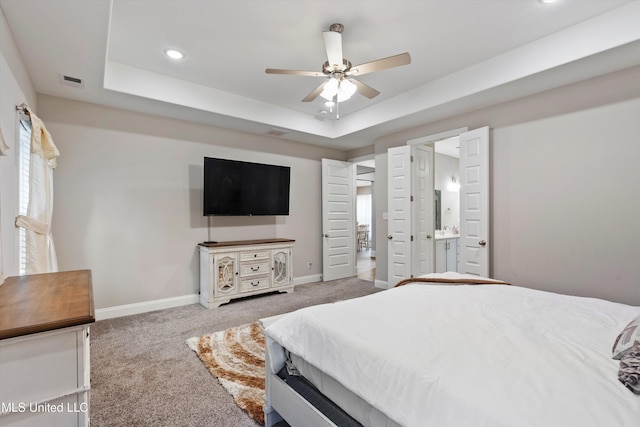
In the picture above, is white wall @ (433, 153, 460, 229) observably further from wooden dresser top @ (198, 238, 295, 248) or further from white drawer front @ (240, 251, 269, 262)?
white drawer front @ (240, 251, 269, 262)

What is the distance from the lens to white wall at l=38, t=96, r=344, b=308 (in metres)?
3.31

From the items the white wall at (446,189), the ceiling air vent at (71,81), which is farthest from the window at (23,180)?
the white wall at (446,189)

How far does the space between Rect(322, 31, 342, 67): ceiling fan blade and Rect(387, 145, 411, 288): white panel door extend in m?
2.24

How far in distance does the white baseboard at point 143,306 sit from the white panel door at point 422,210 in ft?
10.2

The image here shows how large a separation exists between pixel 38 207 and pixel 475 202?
4.25 meters

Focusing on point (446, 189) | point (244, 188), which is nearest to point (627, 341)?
point (244, 188)

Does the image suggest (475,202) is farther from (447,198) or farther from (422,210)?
(447,198)

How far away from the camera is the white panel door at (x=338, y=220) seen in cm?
536

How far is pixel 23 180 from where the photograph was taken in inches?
94.2

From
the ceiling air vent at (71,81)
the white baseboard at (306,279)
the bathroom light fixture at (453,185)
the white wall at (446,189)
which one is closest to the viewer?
the ceiling air vent at (71,81)

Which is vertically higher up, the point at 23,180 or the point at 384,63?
the point at 384,63

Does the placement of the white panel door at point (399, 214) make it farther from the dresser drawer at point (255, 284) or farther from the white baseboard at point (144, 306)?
the white baseboard at point (144, 306)

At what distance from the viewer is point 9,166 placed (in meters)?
2.03

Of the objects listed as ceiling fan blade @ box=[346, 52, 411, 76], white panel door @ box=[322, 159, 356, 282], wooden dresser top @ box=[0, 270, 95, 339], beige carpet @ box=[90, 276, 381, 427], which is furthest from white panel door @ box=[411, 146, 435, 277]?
wooden dresser top @ box=[0, 270, 95, 339]
